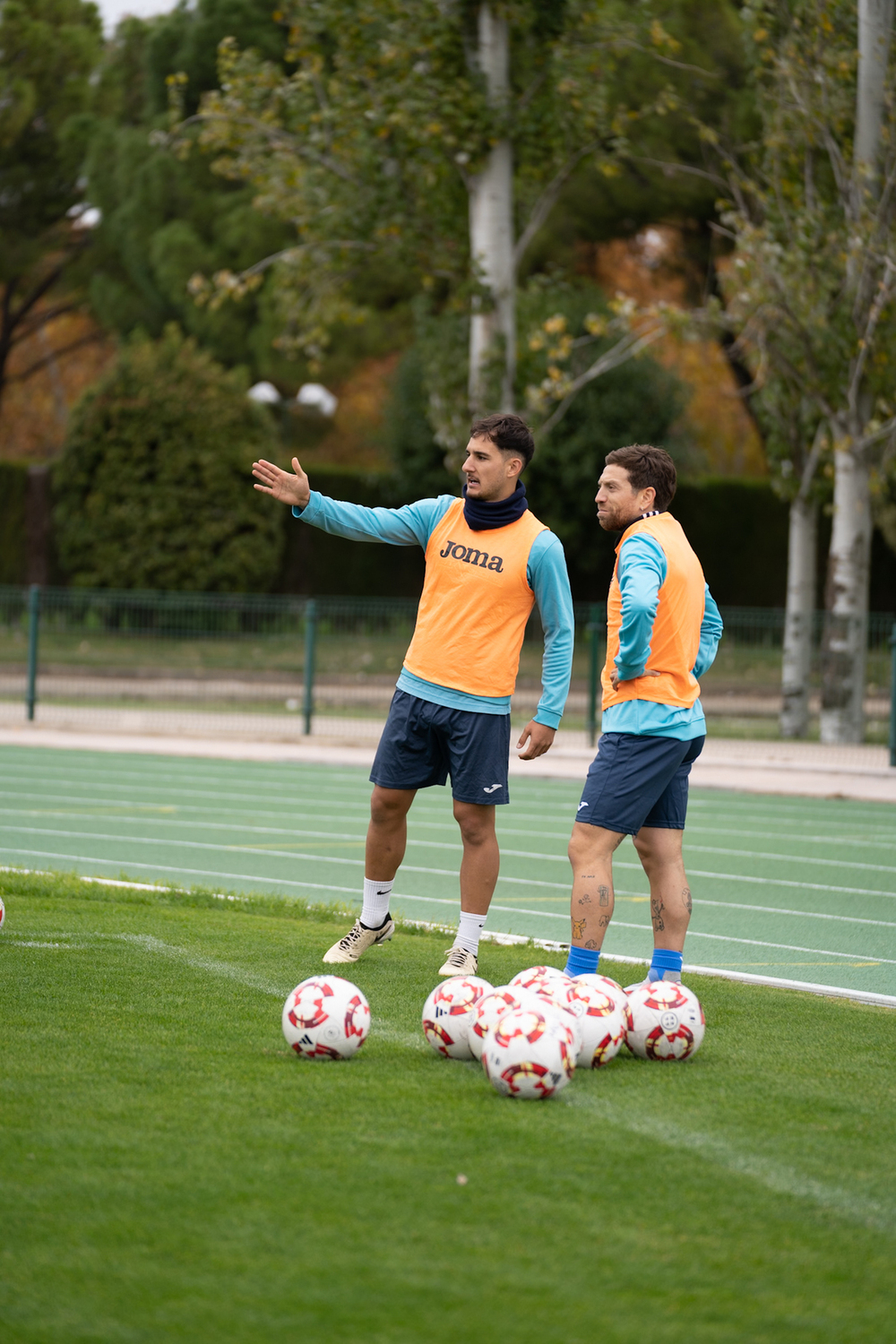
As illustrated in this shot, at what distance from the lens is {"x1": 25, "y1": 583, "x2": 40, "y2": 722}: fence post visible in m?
22.9

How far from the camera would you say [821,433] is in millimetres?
21625

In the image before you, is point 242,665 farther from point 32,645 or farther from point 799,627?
point 799,627

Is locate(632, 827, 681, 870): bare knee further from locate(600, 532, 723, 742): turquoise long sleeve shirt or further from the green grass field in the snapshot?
the green grass field

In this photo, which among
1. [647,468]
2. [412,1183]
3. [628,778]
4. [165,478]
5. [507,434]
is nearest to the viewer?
[412,1183]

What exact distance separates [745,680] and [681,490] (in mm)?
14148

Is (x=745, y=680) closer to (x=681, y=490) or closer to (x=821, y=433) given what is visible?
(x=821, y=433)

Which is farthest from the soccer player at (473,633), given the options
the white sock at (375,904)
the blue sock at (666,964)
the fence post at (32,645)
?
the fence post at (32,645)

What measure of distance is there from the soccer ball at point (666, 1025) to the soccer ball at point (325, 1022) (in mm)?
941

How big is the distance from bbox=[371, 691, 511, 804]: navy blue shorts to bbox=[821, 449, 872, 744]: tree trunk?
15.2 meters

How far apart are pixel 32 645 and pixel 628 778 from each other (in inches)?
719

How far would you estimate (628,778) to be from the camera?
5941mm

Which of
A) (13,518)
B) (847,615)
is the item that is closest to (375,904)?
(847,615)

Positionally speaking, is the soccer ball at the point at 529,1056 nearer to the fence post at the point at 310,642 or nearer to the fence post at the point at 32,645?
the fence post at the point at 310,642

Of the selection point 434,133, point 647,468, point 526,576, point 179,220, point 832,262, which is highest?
point 179,220
